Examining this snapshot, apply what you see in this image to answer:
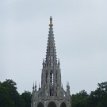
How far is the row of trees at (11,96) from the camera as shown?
118875 mm

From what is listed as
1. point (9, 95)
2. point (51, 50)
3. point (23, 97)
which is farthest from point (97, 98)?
point (51, 50)

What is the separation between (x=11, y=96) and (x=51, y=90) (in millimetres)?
33922

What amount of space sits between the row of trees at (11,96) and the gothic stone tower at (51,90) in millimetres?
23638

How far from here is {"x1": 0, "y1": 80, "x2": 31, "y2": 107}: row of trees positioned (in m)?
119

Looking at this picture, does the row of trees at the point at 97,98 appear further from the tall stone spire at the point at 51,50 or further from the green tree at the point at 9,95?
the tall stone spire at the point at 51,50

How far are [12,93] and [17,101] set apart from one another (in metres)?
2.36

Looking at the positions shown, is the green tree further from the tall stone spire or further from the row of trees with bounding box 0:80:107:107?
the tall stone spire

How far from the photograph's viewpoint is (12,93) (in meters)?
129

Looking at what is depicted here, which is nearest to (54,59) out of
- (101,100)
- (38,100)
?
(38,100)

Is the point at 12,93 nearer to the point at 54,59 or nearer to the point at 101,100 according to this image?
the point at 101,100

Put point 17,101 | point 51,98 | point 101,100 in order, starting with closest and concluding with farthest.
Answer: point 51,98 < point 101,100 < point 17,101

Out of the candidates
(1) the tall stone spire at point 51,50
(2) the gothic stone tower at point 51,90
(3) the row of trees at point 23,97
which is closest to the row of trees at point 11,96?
(3) the row of trees at point 23,97

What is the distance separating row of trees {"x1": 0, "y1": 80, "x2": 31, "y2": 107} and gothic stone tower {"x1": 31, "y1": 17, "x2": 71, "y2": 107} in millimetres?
23638

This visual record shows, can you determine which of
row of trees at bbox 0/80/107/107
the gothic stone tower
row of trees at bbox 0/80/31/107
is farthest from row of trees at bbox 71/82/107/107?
the gothic stone tower
